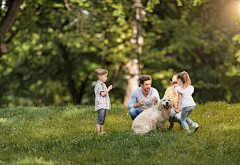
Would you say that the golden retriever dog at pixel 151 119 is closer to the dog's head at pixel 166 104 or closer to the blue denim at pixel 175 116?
the dog's head at pixel 166 104

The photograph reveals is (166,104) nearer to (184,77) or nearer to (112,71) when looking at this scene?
(184,77)

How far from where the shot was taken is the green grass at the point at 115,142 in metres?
5.16

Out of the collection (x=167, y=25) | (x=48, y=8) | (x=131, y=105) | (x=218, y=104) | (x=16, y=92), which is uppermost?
(x=48, y=8)

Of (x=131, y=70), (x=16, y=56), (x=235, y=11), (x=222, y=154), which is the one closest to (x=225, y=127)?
(x=222, y=154)

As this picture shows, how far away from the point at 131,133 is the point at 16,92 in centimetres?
1349

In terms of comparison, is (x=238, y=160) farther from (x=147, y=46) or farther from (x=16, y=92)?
(x=16, y=92)

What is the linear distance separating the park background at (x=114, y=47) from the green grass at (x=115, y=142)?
4.36 m

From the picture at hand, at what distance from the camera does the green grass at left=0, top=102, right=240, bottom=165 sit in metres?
5.16

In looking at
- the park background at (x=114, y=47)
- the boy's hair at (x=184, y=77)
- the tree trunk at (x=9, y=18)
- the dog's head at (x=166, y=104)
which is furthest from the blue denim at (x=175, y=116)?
the tree trunk at (x=9, y=18)

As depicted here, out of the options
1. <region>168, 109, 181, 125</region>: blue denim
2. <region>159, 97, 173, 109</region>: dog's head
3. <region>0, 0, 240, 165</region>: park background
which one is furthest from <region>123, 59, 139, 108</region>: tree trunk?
<region>159, 97, 173, 109</region>: dog's head

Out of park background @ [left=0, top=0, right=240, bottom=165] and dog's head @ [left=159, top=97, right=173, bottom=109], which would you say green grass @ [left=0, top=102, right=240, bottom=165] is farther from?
dog's head @ [left=159, top=97, right=173, bottom=109]

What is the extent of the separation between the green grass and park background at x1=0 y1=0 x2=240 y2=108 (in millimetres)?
4364

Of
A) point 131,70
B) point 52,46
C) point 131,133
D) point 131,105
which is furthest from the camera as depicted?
point 52,46

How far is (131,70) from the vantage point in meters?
14.2
